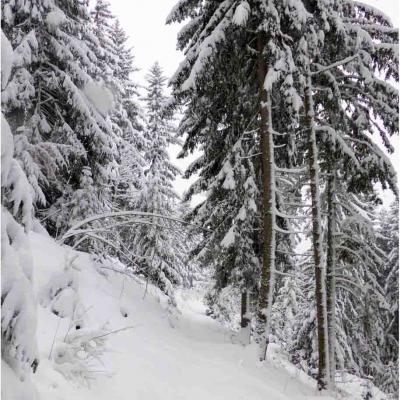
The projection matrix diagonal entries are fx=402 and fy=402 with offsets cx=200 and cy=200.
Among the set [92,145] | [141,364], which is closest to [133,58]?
[92,145]

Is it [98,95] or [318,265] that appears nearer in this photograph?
[318,265]

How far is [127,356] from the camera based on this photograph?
544cm

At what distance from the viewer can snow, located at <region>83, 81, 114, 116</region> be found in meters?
10.3

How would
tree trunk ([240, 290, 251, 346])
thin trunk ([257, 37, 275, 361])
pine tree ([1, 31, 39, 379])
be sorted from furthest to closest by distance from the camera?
1. tree trunk ([240, 290, 251, 346])
2. thin trunk ([257, 37, 275, 361])
3. pine tree ([1, 31, 39, 379])

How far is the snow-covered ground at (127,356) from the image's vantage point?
384cm

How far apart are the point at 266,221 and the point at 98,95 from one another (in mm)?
5382

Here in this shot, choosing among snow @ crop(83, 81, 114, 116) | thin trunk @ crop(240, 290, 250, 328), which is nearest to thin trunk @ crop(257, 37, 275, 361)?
thin trunk @ crop(240, 290, 250, 328)

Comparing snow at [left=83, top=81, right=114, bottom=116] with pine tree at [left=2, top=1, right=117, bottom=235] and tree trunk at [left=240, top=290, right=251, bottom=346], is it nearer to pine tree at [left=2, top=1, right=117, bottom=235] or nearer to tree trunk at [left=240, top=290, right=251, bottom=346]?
pine tree at [left=2, top=1, right=117, bottom=235]

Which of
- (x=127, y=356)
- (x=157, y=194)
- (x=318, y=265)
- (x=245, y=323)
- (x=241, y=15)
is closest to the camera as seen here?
(x=127, y=356)

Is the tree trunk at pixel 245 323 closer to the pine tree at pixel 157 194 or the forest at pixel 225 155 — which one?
the forest at pixel 225 155

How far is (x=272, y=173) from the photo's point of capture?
920 cm

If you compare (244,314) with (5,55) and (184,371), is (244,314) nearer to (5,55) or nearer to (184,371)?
(184,371)

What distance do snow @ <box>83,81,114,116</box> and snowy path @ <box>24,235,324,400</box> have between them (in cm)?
417

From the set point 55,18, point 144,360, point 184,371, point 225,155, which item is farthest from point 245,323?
point 55,18
